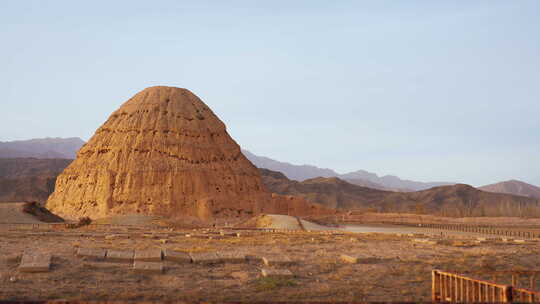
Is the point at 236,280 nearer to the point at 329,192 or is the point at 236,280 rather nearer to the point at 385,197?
the point at 385,197

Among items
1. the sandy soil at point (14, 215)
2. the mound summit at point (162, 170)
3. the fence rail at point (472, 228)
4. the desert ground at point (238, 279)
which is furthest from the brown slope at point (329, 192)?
the desert ground at point (238, 279)

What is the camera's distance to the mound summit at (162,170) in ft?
139

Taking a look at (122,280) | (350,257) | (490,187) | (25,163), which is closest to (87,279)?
(122,280)

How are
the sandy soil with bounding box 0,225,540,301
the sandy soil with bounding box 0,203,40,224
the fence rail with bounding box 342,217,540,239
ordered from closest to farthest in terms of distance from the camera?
the sandy soil with bounding box 0,225,540,301, the sandy soil with bounding box 0,203,40,224, the fence rail with bounding box 342,217,540,239

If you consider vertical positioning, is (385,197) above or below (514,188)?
below

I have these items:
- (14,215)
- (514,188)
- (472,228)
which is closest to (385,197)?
(472,228)

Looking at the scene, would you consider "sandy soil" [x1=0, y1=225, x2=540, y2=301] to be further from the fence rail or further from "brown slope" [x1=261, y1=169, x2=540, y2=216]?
"brown slope" [x1=261, y1=169, x2=540, y2=216]

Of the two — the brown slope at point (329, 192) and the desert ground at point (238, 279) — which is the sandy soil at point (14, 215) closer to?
the desert ground at point (238, 279)

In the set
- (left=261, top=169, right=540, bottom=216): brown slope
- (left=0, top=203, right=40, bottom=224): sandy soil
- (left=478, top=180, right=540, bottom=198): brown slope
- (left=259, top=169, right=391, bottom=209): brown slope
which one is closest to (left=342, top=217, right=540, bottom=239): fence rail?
(left=0, top=203, right=40, bottom=224): sandy soil

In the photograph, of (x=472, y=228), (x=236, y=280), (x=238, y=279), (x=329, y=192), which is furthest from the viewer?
(x=329, y=192)

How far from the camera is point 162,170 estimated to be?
43594mm

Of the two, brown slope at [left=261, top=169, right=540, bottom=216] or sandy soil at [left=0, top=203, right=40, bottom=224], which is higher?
brown slope at [left=261, top=169, right=540, bottom=216]

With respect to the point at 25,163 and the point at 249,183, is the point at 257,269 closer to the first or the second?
the point at 249,183

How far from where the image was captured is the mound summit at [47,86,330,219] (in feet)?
139
